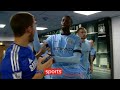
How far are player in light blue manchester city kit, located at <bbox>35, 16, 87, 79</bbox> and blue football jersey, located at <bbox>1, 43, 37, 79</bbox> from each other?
341 millimetres

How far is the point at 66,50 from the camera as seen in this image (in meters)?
1.66

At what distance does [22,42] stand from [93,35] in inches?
101

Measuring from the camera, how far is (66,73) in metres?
1.63

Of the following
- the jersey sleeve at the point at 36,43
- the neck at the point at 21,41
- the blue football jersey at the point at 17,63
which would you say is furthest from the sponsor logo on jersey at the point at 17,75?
the jersey sleeve at the point at 36,43

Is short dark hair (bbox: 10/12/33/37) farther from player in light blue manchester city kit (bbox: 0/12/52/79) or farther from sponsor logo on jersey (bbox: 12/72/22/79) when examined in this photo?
sponsor logo on jersey (bbox: 12/72/22/79)

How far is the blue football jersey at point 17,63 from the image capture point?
3.94 ft

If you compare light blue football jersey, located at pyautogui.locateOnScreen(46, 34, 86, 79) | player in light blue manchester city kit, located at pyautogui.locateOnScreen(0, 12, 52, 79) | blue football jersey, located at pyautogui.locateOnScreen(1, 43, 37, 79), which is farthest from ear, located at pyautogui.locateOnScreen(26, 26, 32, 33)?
light blue football jersey, located at pyautogui.locateOnScreen(46, 34, 86, 79)

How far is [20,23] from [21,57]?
213 mm

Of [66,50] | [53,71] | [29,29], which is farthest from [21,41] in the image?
[66,50]

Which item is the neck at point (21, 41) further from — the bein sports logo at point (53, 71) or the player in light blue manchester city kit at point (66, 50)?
the player in light blue manchester city kit at point (66, 50)

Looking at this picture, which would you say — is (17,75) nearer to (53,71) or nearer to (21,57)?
(21,57)
